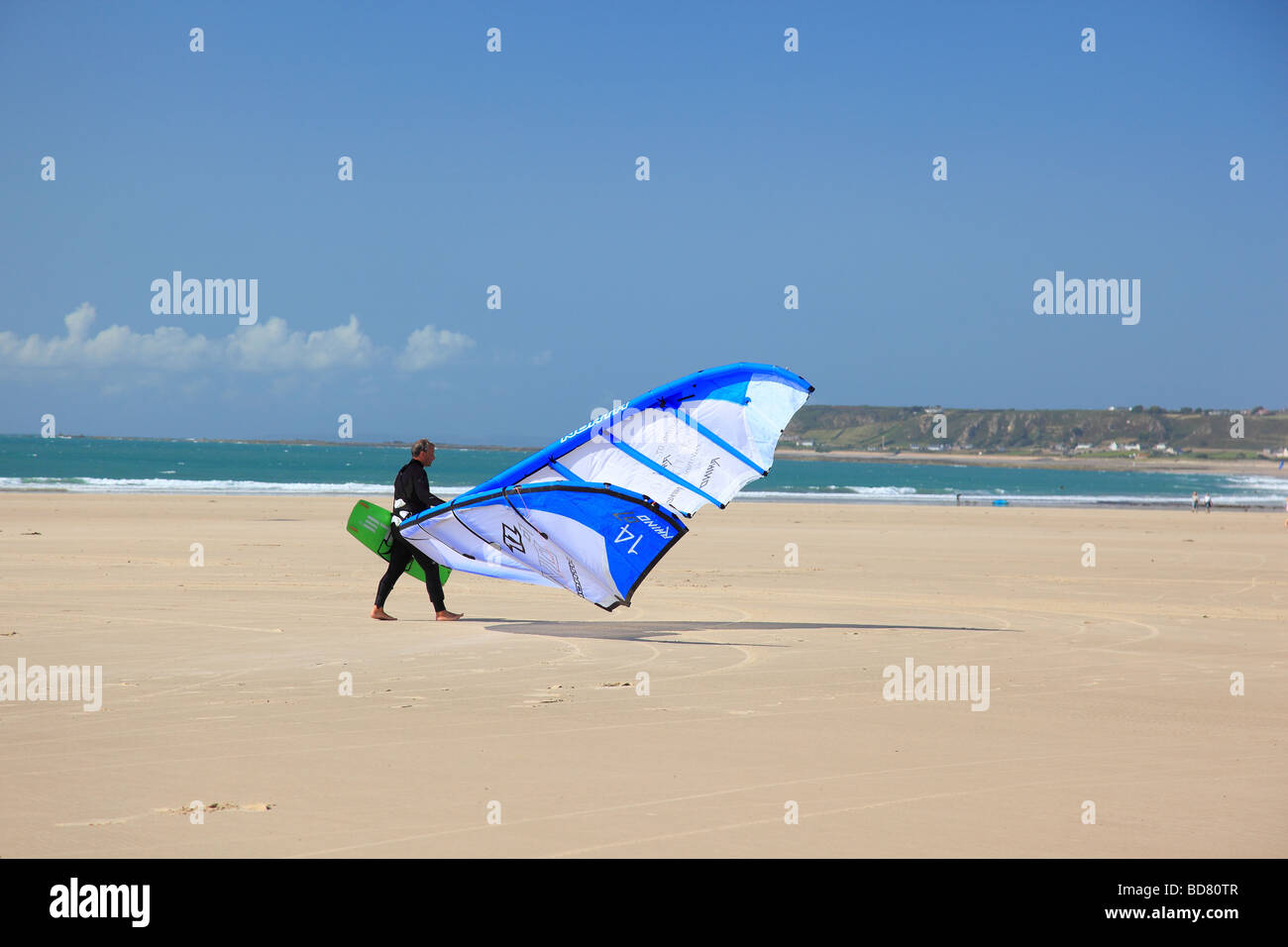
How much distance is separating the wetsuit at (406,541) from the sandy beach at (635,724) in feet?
1.03

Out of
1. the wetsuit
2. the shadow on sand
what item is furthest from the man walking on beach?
the shadow on sand

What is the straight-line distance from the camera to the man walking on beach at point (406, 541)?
923cm

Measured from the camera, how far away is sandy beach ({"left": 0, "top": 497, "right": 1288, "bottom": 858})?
4.06 meters

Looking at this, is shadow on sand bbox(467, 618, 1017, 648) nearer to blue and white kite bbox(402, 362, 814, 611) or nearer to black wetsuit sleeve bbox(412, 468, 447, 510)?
blue and white kite bbox(402, 362, 814, 611)

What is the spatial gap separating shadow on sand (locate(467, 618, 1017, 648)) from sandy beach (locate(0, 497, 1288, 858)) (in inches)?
2.4

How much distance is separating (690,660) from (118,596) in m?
6.07

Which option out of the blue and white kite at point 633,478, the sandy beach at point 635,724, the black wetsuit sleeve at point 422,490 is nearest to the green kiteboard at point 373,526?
the black wetsuit sleeve at point 422,490

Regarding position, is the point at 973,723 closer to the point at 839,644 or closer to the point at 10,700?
the point at 839,644

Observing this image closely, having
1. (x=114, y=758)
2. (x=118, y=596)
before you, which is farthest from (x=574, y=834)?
(x=118, y=596)

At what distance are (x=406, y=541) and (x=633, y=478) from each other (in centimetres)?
207

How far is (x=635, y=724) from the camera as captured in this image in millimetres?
5730

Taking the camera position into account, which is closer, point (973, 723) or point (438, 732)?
point (438, 732)

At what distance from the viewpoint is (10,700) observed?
236 inches
